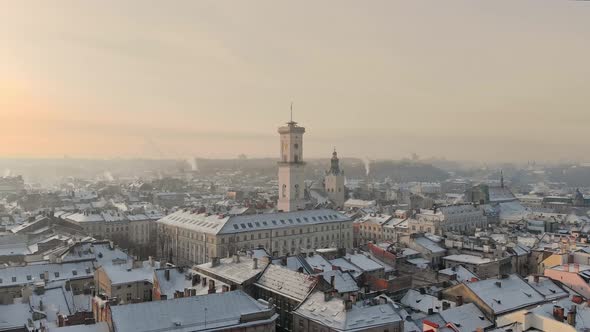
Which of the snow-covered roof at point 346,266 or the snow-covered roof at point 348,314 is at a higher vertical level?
the snow-covered roof at point 348,314

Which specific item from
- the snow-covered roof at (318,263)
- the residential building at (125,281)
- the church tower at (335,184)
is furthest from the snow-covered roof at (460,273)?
the church tower at (335,184)

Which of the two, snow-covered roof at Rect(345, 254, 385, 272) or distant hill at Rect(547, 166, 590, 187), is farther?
distant hill at Rect(547, 166, 590, 187)

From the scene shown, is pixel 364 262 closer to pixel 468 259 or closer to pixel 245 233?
pixel 468 259

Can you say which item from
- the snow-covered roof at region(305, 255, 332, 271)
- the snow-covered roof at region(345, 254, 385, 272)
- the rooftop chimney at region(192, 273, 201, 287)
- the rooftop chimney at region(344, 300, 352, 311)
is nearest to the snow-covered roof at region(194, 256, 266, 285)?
the rooftop chimney at region(192, 273, 201, 287)

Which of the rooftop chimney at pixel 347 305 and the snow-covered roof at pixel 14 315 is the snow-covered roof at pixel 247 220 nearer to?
the snow-covered roof at pixel 14 315

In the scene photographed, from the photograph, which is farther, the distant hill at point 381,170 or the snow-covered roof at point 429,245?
the distant hill at point 381,170

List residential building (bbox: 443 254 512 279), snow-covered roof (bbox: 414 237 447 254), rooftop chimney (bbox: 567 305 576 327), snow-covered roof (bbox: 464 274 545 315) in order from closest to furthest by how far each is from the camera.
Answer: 1. rooftop chimney (bbox: 567 305 576 327)
2. snow-covered roof (bbox: 464 274 545 315)
3. residential building (bbox: 443 254 512 279)
4. snow-covered roof (bbox: 414 237 447 254)

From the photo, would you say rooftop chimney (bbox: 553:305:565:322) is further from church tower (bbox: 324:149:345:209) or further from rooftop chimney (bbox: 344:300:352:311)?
church tower (bbox: 324:149:345:209)

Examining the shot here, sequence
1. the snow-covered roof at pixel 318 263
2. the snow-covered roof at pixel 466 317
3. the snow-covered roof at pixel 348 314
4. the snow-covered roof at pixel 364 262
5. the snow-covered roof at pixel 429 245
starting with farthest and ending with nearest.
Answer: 1. the snow-covered roof at pixel 429 245
2. the snow-covered roof at pixel 364 262
3. the snow-covered roof at pixel 318 263
4. the snow-covered roof at pixel 466 317
5. the snow-covered roof at pixel 348 314
